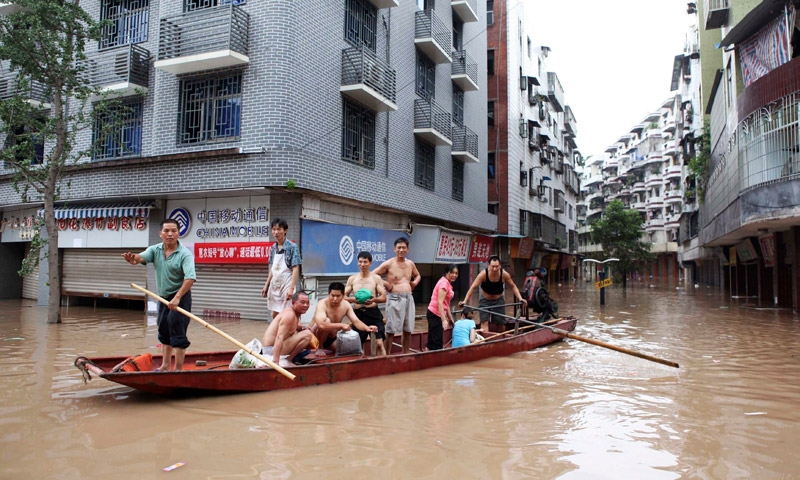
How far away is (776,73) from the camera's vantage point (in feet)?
41.6

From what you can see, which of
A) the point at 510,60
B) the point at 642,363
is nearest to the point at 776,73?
the point at 642,363

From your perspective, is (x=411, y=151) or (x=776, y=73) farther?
(x=411, y=151)

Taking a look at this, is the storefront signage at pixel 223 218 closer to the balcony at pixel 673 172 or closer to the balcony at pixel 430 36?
the balcony at pixel 430 36

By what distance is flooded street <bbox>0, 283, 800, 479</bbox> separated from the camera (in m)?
3.84

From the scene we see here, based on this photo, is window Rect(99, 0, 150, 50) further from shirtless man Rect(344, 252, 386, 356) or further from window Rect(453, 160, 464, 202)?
window Rect(453, 160, 464, 202)

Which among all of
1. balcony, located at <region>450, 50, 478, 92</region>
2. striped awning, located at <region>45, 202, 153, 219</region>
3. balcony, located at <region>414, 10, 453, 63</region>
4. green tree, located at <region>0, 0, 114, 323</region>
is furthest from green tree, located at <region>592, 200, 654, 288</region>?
green tree, located at <region>0, 0, 114, 323</region>

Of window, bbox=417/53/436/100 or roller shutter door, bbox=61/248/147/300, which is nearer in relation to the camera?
roller shutter door, bbox=61/248/147/300

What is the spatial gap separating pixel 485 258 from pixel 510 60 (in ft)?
33.3

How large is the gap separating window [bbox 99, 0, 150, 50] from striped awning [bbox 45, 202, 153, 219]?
4.15 metres

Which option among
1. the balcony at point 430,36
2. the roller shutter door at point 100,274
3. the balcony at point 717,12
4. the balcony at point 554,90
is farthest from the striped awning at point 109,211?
the balcony at point 554,90

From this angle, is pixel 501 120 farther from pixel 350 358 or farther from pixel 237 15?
pixel 350 358

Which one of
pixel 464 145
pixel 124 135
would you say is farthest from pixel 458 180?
pixel 124 135

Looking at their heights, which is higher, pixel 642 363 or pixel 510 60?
pixel 510 60

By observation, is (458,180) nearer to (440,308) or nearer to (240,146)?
(240,146)
